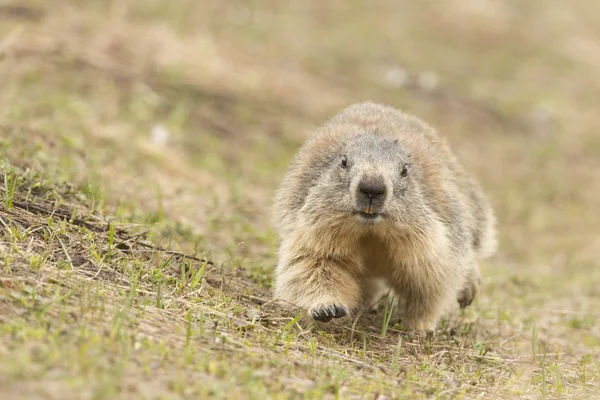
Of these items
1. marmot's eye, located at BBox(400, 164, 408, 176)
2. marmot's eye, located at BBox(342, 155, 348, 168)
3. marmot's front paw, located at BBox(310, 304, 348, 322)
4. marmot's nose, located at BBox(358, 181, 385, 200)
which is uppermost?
marmot's eye, located at BBox(400, 164, 408, 176)

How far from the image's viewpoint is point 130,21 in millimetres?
13328

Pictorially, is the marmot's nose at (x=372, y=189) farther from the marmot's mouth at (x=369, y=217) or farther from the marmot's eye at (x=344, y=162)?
the marmot's eye at (x=344, y=162)

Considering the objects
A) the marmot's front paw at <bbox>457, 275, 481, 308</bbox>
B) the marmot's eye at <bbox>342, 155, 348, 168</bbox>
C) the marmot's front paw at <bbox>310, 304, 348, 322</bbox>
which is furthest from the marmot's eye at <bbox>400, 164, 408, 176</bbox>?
the marmot's front paw at <bbox>457, 275, 481, 308</bbox>

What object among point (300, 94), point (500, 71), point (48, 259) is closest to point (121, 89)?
point (300, 94)

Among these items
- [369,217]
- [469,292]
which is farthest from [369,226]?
[469,292]

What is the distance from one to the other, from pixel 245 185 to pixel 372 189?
495 cm

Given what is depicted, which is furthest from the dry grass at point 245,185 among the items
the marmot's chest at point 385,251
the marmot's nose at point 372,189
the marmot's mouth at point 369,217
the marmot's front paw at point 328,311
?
the marmot's nose at point 372,189

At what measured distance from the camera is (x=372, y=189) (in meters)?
5.51

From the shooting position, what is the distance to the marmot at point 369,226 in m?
5.79

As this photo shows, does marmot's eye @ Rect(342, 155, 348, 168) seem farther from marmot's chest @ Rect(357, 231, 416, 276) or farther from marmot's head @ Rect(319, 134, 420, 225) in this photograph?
marmot's chest @ Rect(357, 231, 416, 276)

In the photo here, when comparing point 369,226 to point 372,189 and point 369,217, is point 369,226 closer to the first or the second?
point 369,217

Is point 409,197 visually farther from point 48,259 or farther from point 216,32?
point 216,32

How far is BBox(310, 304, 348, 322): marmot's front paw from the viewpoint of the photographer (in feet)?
18.6

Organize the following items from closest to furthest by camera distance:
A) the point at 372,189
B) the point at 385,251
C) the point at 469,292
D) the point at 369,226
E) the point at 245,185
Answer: the point at 372,189 → the point at 369,226 → the point at 385,251 → the point at 469,292 → the point at 245,185
